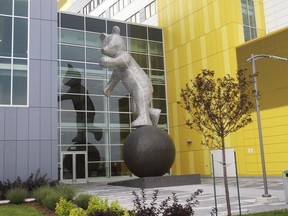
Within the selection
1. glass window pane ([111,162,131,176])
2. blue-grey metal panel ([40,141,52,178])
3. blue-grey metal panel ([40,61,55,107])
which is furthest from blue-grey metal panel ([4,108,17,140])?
glass window pane ([111,162,131,176])

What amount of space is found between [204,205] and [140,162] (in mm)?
7480

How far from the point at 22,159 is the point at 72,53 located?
45.8 ft

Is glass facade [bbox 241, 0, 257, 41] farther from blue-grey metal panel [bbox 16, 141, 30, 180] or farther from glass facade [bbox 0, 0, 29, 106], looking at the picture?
blue-grey metal panel [bbox 16, 141, 30, 180]

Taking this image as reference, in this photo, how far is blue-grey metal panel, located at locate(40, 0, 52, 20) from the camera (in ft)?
69.2

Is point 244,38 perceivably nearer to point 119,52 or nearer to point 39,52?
point 119,52

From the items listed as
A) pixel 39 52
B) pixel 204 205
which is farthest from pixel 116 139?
A: pixel 204 205

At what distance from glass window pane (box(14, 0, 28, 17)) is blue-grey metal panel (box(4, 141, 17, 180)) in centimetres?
705

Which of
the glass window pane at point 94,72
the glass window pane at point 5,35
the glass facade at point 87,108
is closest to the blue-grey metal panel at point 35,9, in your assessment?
the glass window pane at point 5,35

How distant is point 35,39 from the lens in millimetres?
20484

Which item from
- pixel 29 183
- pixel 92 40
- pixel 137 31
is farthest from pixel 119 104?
pixel 29 183

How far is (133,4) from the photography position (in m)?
40.7

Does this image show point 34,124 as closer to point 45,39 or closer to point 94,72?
point 45,39

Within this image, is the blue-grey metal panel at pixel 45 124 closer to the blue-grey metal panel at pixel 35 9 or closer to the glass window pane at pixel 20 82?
the glass window pane at pixel 20 82

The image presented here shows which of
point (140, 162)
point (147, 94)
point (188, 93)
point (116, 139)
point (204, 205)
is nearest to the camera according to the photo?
point (188, 93)
